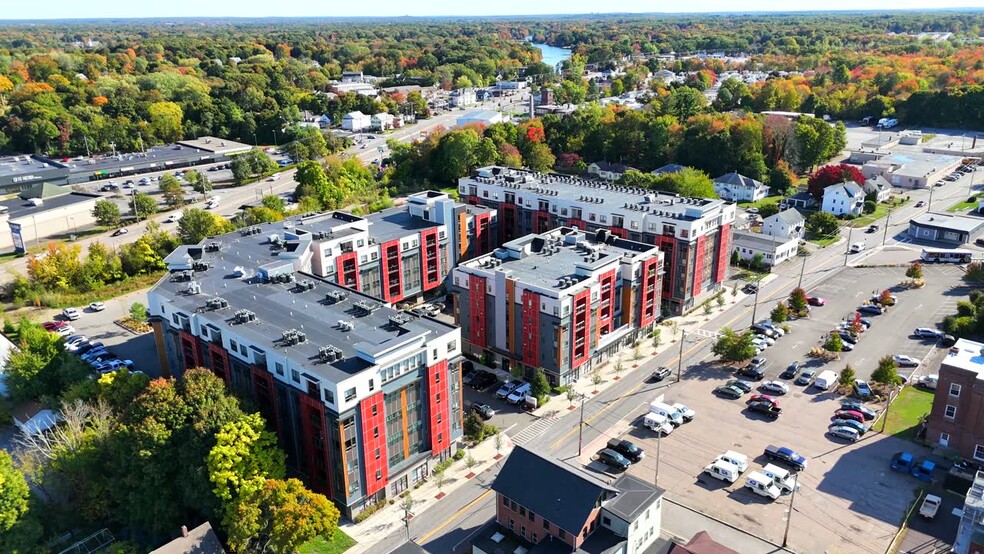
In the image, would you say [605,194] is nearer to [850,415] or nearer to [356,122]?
[850,415]

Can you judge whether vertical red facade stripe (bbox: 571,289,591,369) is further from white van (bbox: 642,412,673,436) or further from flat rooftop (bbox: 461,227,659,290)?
white van (bbox: 642,412,673,436)

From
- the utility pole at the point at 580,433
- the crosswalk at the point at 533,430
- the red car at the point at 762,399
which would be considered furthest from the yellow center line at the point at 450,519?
the red car at the point at 762,399

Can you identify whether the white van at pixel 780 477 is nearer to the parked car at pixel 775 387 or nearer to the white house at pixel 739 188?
the parked car at pixel 775 387

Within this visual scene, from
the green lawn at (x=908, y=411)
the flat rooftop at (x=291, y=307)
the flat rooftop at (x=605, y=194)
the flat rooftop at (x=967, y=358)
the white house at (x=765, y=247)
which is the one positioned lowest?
the green lawn at (x=908, y=411)

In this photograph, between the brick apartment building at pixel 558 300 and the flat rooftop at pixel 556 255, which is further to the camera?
the flat rooftop at pixel 556 255

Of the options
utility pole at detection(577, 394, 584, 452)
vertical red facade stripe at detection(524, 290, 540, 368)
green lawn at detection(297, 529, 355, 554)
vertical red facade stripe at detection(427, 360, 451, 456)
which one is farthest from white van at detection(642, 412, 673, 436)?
green lawn at detection(297, 529, 355, 554)

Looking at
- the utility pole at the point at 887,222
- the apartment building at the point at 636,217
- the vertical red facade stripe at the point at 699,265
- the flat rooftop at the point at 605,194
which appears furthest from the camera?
the utility pole at the point at 887,222
